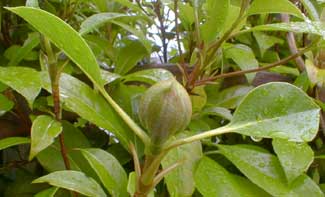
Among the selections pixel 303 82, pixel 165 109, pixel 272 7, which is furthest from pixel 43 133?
pixel 303 82

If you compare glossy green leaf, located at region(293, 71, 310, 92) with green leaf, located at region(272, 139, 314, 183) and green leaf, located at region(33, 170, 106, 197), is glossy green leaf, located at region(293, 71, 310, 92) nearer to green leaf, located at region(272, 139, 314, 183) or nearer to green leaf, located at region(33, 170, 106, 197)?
green leaf, located at region(272, 139, 314, 183)

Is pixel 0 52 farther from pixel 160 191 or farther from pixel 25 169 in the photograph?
pixel 160 191

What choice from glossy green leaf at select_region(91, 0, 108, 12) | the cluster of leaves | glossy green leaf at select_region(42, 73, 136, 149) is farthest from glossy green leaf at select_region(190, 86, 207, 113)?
glossy green leaf at select_region(91, 0, 108, 12)

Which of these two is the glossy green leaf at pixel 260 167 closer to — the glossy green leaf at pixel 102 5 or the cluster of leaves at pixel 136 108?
the cluster of leaves at pixel 136 108

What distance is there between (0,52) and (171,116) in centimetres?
42

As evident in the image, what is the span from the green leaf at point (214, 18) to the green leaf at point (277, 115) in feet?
0.38

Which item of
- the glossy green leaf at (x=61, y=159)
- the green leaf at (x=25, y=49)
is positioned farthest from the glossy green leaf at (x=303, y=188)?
the green leaf at (x=25, y=49)

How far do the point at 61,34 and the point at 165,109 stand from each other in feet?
0.37

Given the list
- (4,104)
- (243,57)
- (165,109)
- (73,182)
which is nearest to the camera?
(165,109)

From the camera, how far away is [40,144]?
39 centimetres

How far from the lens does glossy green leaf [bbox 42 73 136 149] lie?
1.42 feet

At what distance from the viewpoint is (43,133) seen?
402mm

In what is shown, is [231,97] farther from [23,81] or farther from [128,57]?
[23,81]

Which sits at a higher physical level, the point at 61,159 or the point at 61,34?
the point at 61,34
